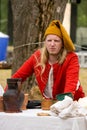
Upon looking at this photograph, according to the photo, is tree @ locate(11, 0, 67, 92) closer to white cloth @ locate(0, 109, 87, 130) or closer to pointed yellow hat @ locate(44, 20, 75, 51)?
pointed yellow hat @ locate(44, 20, 75, 51)

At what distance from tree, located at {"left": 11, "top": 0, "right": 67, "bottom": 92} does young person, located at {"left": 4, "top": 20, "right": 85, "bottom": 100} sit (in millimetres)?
2812

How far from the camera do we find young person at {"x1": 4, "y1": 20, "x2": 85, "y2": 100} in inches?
180

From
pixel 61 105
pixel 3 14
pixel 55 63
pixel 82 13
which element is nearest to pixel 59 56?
pixel 55 63

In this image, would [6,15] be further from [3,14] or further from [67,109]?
[67,109]

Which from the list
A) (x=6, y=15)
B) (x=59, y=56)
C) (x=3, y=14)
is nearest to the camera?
(x=59, y=56)

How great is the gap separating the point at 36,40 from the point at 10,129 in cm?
389

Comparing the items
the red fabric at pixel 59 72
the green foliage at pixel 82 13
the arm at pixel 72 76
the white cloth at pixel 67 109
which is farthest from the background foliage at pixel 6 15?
the white cloth at pixel 67 109

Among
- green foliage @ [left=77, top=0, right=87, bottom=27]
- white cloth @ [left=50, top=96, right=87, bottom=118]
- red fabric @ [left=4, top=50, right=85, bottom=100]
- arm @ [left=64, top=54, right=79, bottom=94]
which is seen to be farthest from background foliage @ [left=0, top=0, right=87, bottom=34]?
white cloth @ [left=50, top=96, right=87, bottom=118]

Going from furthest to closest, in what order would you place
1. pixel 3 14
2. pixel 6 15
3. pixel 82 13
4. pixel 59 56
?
pixel 3 14 → pixel 6 15 → pixel 82 13 → pixel 59 56

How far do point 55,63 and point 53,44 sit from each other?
207mm

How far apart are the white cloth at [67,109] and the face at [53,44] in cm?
83

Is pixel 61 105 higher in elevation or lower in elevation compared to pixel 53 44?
lower

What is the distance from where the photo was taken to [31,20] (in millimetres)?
7656

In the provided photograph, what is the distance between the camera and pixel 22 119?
3754 mm
